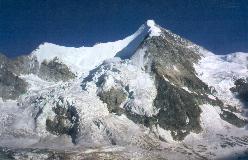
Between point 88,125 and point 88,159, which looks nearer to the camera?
point 88,159

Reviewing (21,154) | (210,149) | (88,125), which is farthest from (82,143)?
(210,149)

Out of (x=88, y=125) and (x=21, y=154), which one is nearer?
(x=21, y=154)

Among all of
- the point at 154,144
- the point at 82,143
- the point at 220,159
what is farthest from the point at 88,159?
the point at 220,159

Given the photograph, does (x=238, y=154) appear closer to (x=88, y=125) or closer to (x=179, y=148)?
(x=179, y=148)

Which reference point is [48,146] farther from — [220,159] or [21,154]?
[220,159]

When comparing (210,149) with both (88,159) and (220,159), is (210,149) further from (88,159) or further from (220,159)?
(88,159)

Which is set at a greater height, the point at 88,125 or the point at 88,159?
the point at 88,125

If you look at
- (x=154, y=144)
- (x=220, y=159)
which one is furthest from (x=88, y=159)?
(x=220, y=159)
